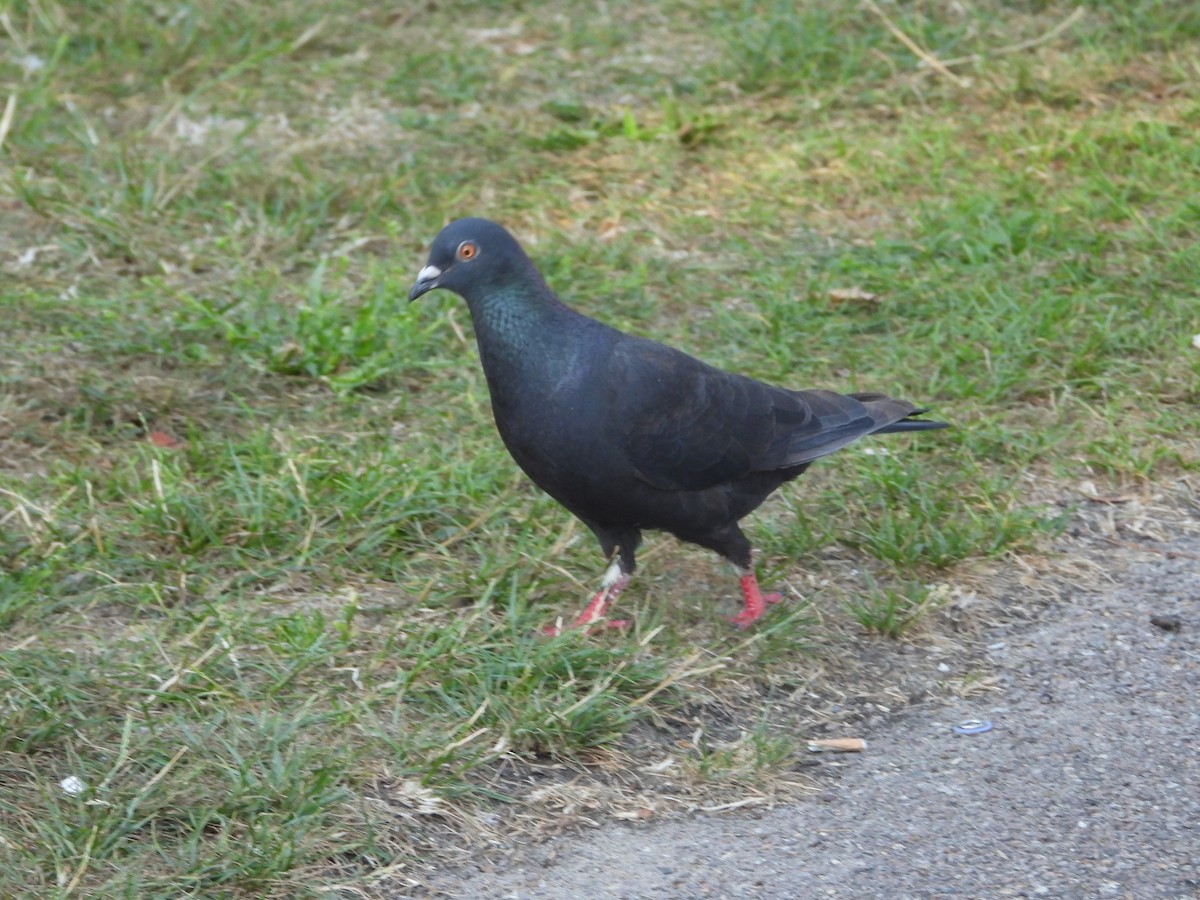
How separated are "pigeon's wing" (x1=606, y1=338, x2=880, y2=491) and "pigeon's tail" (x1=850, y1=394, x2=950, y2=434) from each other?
3cm

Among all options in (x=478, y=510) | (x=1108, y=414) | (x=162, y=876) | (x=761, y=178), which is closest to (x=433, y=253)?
(x=478, y=510)

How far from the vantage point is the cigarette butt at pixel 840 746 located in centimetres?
373

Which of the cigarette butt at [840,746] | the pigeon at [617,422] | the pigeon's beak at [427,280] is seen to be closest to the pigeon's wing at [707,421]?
the pigeon at [617,422]

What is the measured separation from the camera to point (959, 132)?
22.9 feet

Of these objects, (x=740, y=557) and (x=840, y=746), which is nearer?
(x=840, y=746)

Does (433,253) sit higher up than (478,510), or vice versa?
(433,253)

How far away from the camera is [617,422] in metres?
3.89

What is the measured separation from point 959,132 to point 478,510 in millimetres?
3517

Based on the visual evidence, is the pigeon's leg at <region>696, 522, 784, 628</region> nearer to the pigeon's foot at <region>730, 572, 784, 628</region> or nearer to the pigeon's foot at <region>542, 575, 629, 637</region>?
the pigeon's foot at <region>730, 572, 784, 628</region>

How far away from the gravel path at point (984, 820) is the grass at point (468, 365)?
0.53 ft

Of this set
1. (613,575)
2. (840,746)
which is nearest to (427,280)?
(613,575)

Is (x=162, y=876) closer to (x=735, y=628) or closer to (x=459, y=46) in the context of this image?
(x=735, y=628)

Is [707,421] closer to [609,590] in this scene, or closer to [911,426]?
[609,590]

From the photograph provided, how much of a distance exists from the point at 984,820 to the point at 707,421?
1287 millimetres
